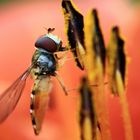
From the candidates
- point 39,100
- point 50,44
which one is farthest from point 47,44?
point 39,100

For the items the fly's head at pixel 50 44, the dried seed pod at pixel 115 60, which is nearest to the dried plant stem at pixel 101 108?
the dried seed pod at pixel 115 60

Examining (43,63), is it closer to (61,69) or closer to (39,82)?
(39,82)

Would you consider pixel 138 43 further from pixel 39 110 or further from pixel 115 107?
pixel 39 110

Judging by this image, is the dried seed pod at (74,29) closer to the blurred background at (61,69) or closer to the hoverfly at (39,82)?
the hoverfly at (39,82)

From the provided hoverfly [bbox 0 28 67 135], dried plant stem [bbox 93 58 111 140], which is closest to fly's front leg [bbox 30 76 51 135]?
hoverfly [bbox 0 28 67 135]

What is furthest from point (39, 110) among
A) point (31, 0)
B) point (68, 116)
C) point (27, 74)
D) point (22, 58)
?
point (31, 0)

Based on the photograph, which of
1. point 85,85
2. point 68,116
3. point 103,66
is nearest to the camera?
point 85,85
